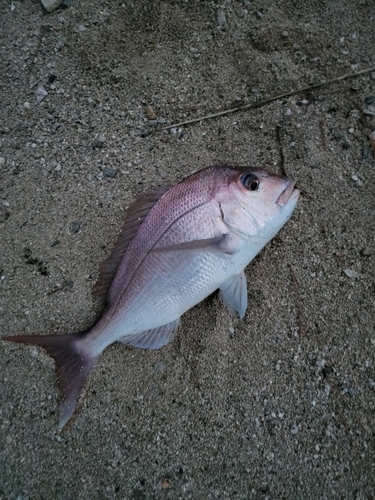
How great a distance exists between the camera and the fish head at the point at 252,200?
179cm

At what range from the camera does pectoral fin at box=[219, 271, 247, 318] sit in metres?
1.98

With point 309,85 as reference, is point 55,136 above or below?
above

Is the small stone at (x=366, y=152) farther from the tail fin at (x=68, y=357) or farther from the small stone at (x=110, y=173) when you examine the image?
the tail fin at (x=68, y=357)

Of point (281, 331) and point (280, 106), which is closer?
point (281, 331)

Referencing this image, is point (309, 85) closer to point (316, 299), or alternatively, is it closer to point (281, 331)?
point (316, 299)

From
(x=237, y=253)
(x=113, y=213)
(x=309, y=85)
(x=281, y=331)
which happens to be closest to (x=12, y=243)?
(x=113, y=213)

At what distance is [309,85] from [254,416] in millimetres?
1910

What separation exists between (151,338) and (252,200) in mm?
818

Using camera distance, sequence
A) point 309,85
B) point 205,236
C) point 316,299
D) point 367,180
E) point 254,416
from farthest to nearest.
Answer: point 309,85, point 367,180, point 316,299, point 254,416, point 205,236

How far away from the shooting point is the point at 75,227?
87.8 inches

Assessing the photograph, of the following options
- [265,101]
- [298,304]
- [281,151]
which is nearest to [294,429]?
[298,304]

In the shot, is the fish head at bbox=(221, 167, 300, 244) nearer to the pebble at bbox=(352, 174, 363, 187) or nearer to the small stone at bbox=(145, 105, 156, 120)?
the pebble at bbox=(352, 174, 363, 187)

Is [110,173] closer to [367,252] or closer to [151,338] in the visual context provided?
[151,338]

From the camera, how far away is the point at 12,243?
222 cm
